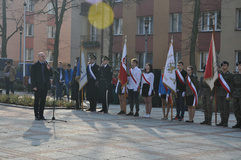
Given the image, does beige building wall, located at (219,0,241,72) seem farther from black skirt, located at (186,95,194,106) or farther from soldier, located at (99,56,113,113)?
black skirt, located at (186,95,194,106)

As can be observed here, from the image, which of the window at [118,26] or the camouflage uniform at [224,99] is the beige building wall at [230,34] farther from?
the camouflage uniform at [224,99]

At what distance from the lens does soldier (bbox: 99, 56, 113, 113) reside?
57.5ft

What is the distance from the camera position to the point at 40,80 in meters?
14.4

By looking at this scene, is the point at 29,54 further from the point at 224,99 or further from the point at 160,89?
the point at 224,99

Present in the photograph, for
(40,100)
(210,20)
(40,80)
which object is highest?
(210,20)

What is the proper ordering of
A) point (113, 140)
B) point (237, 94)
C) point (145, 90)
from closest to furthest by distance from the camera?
point (113, 140)
point (237, 94)
point (145, 90)

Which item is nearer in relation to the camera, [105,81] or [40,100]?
[40,100]

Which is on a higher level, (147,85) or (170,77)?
(170,77)

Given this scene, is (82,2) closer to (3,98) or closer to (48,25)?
(48,25)

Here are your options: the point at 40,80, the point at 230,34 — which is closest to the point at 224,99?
the point at 40,80

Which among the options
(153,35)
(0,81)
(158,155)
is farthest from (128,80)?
(0,81)

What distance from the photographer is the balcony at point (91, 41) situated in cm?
4428

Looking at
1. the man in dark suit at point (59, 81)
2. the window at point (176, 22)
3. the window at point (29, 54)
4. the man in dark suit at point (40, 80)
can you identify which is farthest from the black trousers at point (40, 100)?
the window at point (29, 54)

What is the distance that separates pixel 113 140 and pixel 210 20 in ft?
85.6
